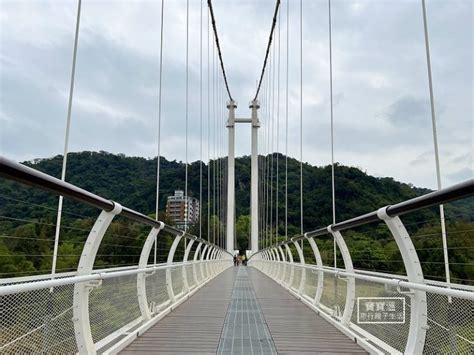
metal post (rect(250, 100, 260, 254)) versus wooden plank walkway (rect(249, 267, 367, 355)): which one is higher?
metal post (rect(250, 100, 260, 254))

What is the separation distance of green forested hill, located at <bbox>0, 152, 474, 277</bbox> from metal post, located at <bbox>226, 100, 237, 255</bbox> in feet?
35.3

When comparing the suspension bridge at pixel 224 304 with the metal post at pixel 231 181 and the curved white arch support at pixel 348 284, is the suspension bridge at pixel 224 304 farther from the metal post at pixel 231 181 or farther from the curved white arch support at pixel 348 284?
the metal post at pixel 231 181

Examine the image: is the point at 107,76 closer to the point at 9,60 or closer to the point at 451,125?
the point at 9,60

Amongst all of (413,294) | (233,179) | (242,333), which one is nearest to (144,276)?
(242,333)

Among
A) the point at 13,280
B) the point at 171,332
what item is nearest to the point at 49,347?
the point at 13,280

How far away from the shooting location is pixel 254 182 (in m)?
28.7

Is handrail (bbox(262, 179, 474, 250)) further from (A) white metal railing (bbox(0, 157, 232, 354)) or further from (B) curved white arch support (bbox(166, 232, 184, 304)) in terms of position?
(B) curved white arch support (bbox(166, 232, 184, 304))

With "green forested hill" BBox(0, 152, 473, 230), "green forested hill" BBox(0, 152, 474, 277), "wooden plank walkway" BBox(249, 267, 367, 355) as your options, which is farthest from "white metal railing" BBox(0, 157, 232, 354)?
"green forested hill" BBox(0, 152, 473, 230)

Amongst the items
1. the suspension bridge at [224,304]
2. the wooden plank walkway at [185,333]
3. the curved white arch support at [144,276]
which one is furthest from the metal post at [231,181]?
the curved white arch support at [144,276]

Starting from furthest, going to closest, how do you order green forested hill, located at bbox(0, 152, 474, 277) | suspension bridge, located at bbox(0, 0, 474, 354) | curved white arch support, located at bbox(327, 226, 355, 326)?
1. curved white arch support, located at bbox(327, 226, 355, 326)
2. green forested hill, located at bbox(0, 152, 474, 277)
3. suspension bridge, located at bbox(0, 0, 474, 354)

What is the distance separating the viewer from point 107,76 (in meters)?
8.13

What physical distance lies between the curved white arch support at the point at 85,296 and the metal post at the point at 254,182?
25.3 m

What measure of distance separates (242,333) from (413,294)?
1492mm

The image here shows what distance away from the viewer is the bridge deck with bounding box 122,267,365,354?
2.50m
